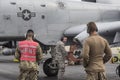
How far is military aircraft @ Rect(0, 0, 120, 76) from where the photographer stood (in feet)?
39.5

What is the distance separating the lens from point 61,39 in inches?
503

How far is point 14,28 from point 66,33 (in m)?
1.78

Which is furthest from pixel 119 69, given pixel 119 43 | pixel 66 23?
pixel 66 23

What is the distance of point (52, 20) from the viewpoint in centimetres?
1248

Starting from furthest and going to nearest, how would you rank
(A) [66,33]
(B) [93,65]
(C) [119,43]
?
(A) [66,33] < (C) [119,43] < (B) [93,65]

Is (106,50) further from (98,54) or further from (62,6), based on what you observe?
(62,6)

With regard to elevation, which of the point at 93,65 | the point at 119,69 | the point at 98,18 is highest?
the point at 98,18

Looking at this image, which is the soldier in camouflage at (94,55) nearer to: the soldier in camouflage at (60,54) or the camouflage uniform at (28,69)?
the camouflage uniform at (28,69)

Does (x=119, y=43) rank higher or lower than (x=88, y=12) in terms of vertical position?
lower

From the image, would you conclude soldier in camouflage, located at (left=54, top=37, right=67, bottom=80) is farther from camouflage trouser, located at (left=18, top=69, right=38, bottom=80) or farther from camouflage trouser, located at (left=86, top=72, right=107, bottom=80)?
camouflage trouser, located at (left=86, top=72, right=107, bottom=80)

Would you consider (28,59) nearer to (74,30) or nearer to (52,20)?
(52,20)

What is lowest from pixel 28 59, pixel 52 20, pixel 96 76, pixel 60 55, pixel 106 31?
pixel 60 55

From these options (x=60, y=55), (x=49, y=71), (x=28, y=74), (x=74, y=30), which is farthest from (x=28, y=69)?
(x=49, y=71)

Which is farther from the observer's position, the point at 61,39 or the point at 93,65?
the point at 61,39
